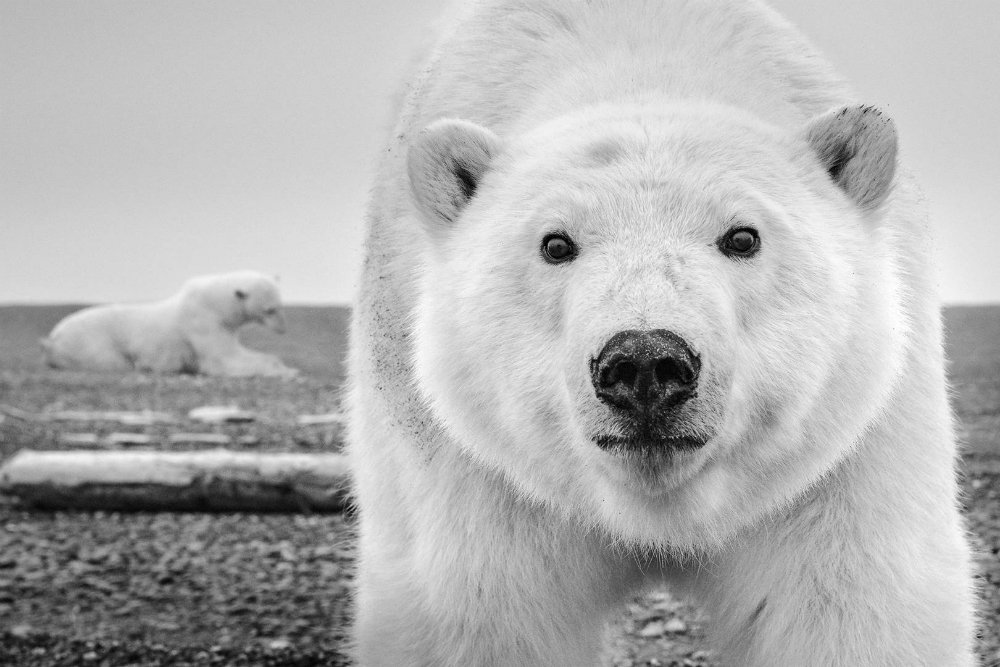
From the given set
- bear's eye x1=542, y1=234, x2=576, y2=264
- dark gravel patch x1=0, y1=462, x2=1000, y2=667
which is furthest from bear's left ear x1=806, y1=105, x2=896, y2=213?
dark gravel patch x1=0, y1=462, x2=1000, y2=667

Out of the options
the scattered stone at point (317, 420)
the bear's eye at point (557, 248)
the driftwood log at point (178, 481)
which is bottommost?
the driftwood log at point (178, 481)

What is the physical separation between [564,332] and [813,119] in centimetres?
75

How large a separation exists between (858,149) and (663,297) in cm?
70

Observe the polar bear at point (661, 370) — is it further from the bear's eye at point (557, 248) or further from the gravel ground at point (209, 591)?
the gravel ground at point (209, 591)

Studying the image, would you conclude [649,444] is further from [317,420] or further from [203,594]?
[317,420]

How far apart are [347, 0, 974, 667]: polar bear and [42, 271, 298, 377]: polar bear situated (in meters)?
7.70

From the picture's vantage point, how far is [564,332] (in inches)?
88.5

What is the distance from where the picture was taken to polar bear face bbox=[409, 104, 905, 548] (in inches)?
85.0

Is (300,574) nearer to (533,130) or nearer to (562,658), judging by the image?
(562,658)

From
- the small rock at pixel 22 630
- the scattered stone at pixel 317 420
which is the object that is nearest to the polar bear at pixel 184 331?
the scattered stone at pixel 317 420

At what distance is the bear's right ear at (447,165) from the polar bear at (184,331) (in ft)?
25.4

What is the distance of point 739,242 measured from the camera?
2.27 metres

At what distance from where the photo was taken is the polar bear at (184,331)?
10.2 meters

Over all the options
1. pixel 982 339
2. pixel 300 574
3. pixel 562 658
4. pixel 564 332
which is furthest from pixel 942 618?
pixel 982 339
